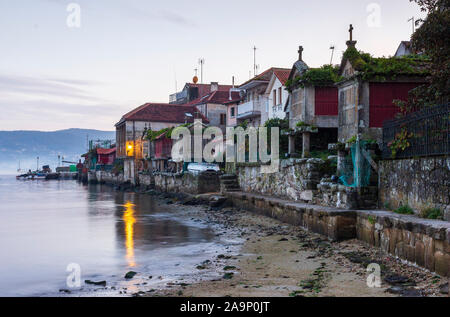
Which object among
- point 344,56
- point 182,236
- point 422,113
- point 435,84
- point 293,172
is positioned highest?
point 344,56

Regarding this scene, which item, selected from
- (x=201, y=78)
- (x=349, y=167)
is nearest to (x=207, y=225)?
(x=349, y=167)

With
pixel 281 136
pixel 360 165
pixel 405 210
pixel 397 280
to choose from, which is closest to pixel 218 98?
pixel 281 136

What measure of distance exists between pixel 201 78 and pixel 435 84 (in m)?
68.5

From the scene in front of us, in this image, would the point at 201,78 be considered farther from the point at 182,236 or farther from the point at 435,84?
the point at 435,84

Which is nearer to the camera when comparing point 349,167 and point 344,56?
point 349,167

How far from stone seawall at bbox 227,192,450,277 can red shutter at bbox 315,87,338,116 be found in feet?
22.7

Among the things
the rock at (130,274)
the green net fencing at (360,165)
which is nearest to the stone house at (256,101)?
the green net fencing at (360,165)

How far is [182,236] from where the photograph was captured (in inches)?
797

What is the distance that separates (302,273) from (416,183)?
12.4 ft

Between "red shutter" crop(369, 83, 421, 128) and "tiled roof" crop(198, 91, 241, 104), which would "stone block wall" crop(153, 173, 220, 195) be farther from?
"red shutter" crop(369, 83, 421, 128)

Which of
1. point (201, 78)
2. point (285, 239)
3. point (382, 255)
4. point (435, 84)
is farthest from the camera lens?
point (201, 78)

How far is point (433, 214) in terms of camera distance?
37.9 ft

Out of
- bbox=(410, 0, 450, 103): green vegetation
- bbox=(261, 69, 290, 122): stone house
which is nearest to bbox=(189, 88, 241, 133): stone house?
bbox=(261, 69, 290, 122): stone house

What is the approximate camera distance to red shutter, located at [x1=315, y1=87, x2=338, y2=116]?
25109 mm
